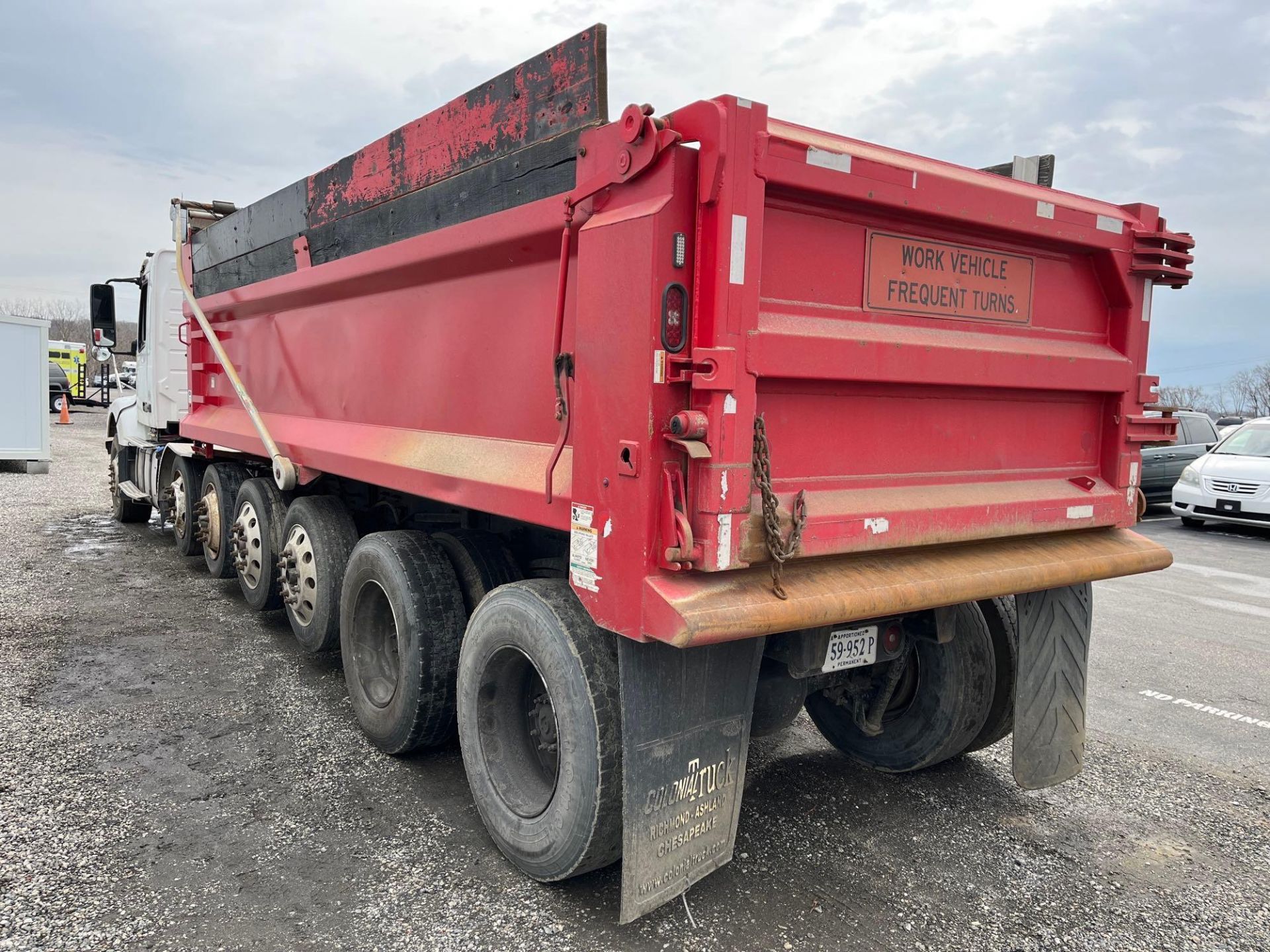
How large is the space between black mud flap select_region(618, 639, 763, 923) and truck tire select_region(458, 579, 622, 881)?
0.10m

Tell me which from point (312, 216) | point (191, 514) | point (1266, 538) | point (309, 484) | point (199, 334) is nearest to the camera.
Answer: point (312, 216)

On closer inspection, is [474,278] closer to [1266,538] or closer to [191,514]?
[191,514]

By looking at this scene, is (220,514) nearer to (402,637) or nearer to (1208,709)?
(402,637)

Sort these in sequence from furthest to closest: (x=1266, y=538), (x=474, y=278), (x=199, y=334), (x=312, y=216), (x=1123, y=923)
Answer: (x=1266, y=538) < (x=199, y=334) < (x=312, y=216) < (x=474, y=278) < (x=1123, y=923)

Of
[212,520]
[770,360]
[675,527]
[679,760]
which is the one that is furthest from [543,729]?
[212,520]

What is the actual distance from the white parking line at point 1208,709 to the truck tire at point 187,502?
7.11m

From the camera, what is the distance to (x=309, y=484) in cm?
520

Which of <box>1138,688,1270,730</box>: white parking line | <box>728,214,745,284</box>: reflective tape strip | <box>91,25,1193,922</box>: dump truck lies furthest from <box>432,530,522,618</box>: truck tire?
<box>1138,688,1270,730</box>: white parking line

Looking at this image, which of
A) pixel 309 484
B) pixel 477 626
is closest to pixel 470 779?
pixel 477 626

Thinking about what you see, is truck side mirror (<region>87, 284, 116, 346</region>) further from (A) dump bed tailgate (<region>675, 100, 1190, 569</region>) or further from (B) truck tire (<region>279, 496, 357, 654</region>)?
(A) dump bed tailgate (<region>675, 100, 1190, 569</region>)

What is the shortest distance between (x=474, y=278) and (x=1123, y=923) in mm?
3208

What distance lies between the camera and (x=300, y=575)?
5.02 m

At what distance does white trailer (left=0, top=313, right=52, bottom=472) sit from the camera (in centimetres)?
1502

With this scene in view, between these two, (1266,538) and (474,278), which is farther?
(1266,538)
